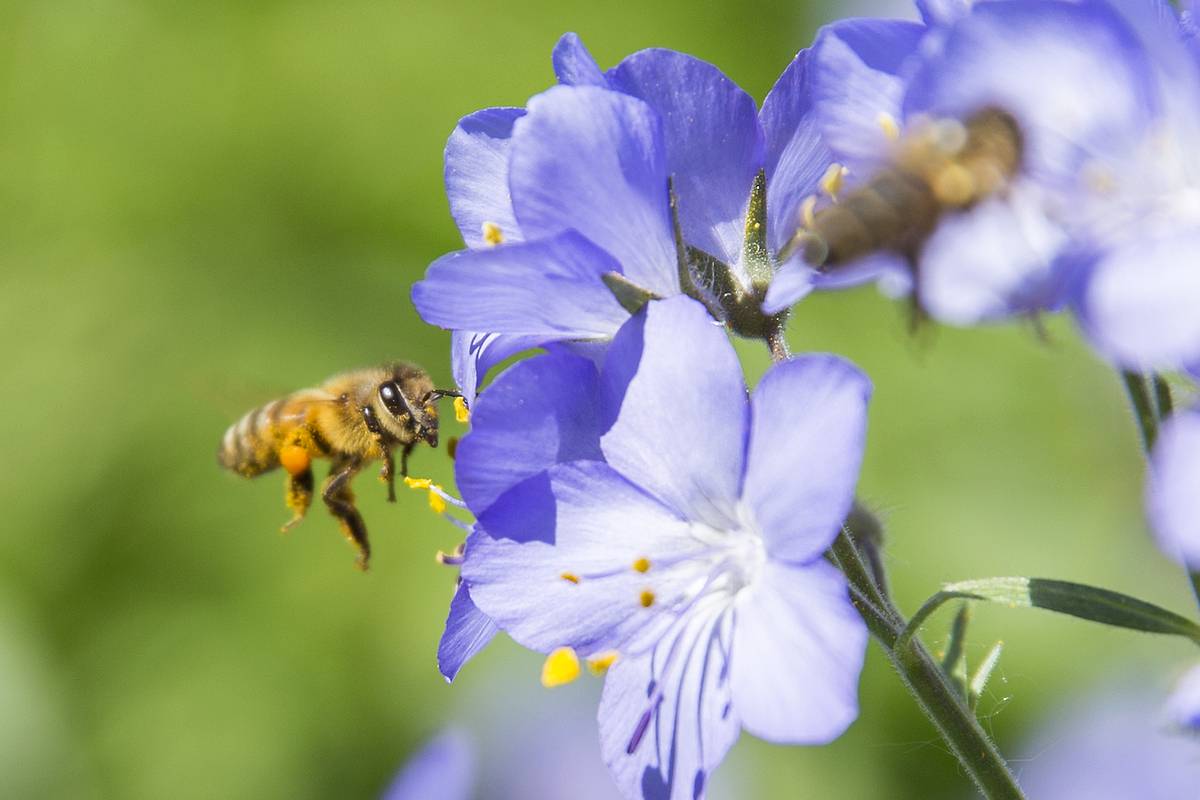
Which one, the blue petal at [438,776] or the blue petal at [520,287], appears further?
the blue petal at [438,776]

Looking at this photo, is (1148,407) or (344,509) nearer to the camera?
(1148,407)

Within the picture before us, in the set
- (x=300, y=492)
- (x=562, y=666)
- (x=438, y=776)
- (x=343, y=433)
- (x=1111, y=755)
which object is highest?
(x=562, y=666)

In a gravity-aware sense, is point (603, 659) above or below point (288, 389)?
above

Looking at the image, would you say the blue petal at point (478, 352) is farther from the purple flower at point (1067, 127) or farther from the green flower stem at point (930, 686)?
the purple flower at point (1067, 127)

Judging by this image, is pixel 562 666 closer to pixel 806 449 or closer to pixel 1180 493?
pixel 806 449

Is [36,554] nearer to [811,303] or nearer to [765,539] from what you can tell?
[811,303]

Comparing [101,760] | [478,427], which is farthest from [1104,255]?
[101,760]

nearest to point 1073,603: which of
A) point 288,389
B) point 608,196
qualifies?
point 608,196

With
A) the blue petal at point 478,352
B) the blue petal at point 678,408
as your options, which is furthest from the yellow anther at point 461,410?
the blue petal at point 678,408
